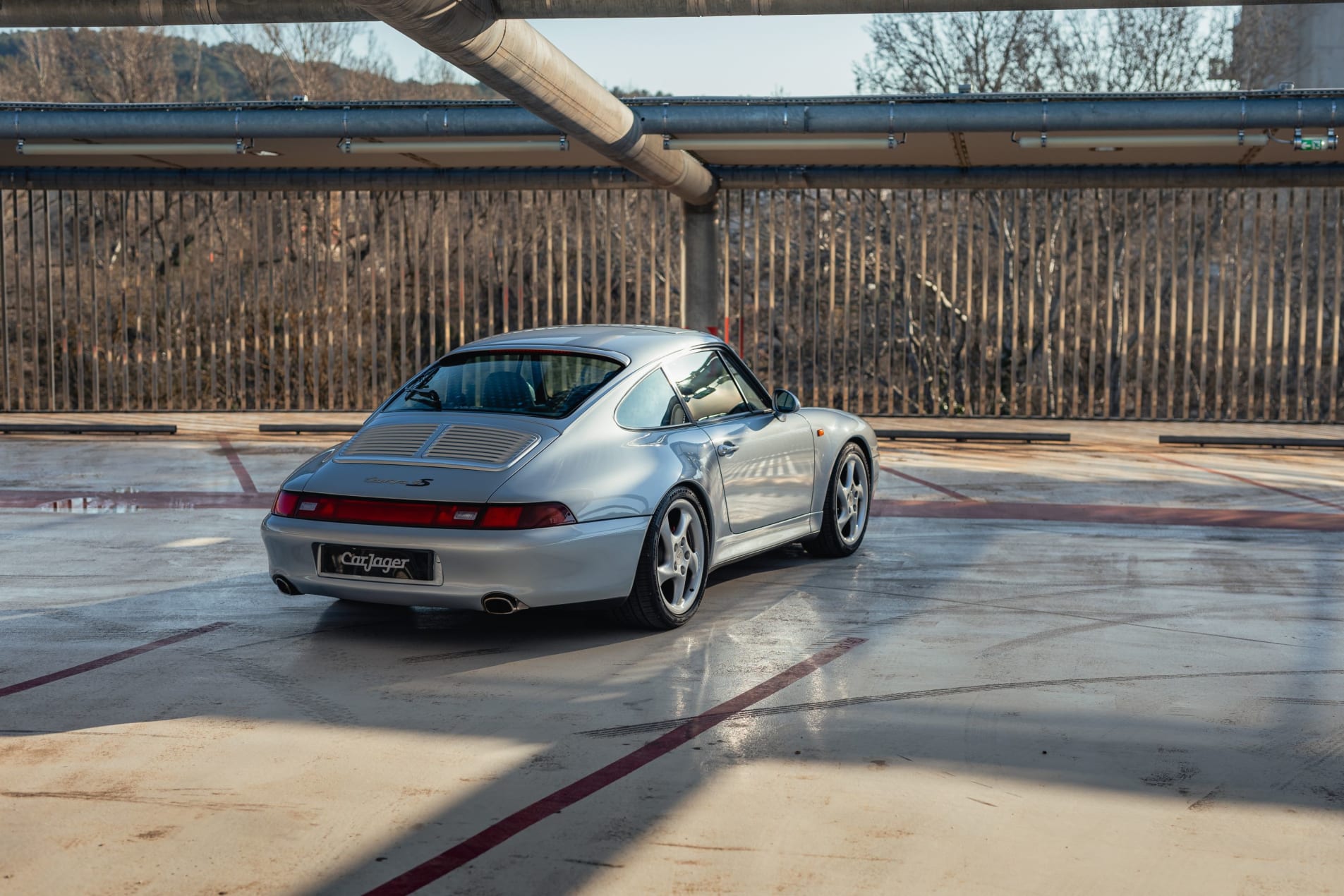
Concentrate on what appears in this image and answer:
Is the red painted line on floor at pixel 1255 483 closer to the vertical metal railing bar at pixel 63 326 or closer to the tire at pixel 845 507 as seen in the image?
the tire at pixel 845 507

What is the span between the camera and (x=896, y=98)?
15102 millimetres

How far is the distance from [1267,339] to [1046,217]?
3.45 m

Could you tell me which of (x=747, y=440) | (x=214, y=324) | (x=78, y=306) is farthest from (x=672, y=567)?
(x=78, y=306)

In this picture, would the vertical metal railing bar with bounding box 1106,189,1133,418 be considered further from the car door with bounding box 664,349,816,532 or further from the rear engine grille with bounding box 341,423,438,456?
the rear engine grille with bounding box 341,423,438,456

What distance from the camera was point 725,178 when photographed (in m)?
19.1

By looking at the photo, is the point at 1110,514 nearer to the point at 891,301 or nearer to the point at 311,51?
the point at 891,301

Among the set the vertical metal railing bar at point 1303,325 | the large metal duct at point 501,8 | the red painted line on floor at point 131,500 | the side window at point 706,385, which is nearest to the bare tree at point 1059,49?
the vertical metal railing bar at point 1303,325

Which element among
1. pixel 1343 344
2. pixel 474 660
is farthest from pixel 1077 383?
pixel 474 660

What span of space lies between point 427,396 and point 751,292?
1317cm

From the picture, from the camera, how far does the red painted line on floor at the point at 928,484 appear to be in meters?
12.3

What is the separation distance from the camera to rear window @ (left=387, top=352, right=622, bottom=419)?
283 inches

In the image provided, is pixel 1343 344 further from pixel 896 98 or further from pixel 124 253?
pixel 124 253

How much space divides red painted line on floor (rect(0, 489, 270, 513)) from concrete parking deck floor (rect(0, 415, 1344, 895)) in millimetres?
1818

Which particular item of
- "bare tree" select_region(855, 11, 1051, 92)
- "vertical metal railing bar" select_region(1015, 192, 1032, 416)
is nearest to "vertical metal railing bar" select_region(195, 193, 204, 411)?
"vertical metal railing bar" select_region(1015, 192, 1032, 416)
